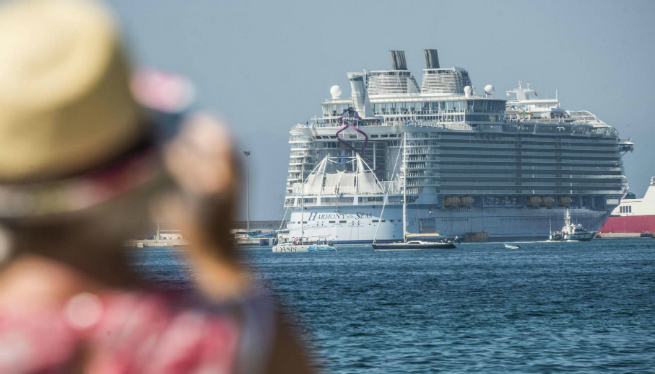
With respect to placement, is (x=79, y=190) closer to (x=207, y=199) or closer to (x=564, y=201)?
(x=207, y=199)

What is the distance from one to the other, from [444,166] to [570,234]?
13.5 m

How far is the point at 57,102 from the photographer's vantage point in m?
0.87

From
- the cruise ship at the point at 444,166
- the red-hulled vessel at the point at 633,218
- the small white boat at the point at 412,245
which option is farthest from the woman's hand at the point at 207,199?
the red-hulled vessel at the point at 633,218

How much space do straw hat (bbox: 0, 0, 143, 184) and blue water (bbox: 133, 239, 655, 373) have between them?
0.17 m

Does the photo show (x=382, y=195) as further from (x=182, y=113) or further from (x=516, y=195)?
(x=182, y=113)

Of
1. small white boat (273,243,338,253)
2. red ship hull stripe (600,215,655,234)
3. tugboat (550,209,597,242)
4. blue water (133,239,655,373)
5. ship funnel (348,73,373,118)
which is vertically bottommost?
blue water (133,239,655,373)

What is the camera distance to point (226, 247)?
0.94 meters

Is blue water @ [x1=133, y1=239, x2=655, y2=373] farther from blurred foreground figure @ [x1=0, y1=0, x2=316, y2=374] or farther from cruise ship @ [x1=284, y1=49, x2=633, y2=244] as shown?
cruise ship @ [x1=284, y1=49, x2=633, y2=244]

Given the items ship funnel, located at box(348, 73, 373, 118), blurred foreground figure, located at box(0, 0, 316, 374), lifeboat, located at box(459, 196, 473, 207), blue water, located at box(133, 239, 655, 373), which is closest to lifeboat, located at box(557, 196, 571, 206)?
lifeboat, located at box(459, 196, 473, 207)

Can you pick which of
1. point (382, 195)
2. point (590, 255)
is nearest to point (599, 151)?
point (382, 195)

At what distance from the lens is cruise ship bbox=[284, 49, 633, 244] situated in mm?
100500

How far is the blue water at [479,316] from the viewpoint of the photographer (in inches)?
861

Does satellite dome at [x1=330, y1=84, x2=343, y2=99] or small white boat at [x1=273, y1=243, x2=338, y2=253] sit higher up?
satellite dome at [x1=330, y1=84, x2=343, y2=99]

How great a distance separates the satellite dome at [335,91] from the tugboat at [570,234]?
24.7 meters
